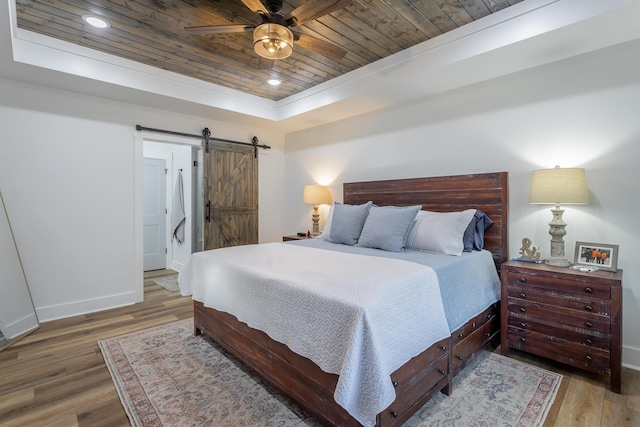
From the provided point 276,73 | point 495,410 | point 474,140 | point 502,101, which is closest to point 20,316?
point 276,73

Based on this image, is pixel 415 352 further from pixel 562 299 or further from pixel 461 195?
pixel 461 195

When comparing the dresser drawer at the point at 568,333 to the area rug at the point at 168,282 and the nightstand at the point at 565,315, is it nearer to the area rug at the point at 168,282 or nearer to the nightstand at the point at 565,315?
the nightstand at the point at 565,315

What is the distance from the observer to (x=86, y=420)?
5.72ft

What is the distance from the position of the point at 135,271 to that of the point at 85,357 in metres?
1.46

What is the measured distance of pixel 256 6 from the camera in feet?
6.07

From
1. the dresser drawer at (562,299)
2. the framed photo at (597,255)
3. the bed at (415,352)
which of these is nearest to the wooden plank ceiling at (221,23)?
the bed at (415,352)

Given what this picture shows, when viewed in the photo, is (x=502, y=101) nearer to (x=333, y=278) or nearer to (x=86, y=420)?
(x=333, y=278)

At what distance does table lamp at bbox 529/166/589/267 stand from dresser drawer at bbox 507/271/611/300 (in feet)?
0.84

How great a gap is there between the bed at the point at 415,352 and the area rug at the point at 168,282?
6.00ft

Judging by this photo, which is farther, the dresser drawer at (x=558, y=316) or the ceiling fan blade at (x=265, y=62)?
the ceiling fan blade at (x=265, y=62)

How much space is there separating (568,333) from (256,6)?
3.00 metres

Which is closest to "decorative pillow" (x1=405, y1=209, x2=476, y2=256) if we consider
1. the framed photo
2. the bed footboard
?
the framed photo

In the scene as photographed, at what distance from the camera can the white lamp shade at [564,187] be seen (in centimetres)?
228

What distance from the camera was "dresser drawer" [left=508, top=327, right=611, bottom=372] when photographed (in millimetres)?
2057
